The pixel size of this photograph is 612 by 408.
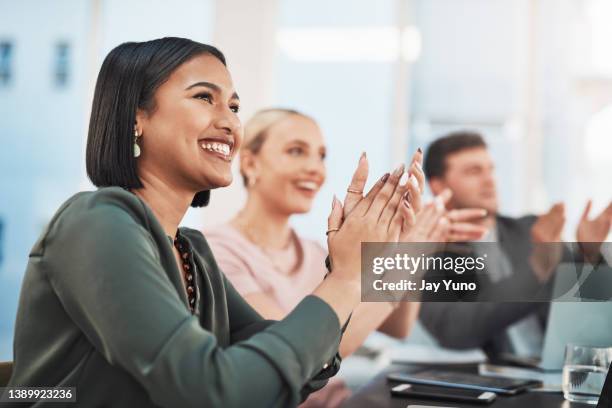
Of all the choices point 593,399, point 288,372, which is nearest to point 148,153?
point 288,372

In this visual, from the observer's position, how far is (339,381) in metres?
1.71

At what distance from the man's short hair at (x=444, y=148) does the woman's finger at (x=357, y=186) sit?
178 centimetres

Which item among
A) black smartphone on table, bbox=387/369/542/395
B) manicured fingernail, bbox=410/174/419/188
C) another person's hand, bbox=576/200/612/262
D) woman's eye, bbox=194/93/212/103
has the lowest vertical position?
black smartphone on table, bbox=387/369/542/395

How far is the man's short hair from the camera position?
2.73 m

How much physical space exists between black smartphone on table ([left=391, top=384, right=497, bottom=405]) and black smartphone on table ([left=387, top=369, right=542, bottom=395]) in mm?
21

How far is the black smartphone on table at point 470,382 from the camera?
133 cm

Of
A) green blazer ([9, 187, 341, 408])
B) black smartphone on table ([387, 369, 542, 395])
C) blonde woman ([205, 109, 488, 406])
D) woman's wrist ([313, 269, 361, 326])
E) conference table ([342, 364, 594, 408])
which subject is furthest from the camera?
blonde woman ([205, 109, 488, 406])

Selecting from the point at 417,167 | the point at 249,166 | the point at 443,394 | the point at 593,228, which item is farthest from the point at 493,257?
the point at 417,167

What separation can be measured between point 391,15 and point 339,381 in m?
3.08

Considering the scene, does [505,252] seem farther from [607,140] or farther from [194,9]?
[194,9]

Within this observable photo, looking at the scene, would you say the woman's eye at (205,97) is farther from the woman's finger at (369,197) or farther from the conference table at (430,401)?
the conference table at (430,401)

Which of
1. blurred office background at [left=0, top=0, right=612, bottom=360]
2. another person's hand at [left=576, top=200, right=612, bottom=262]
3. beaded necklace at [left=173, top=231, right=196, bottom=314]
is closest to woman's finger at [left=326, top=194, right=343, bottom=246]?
beaded necklace at [left=173, top=231, right=196, bottom=314]

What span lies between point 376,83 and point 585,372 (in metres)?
3.18

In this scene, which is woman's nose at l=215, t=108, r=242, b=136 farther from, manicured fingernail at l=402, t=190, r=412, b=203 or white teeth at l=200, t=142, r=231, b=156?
manicured fingernail at l=402, t=190, r=412, b=203
